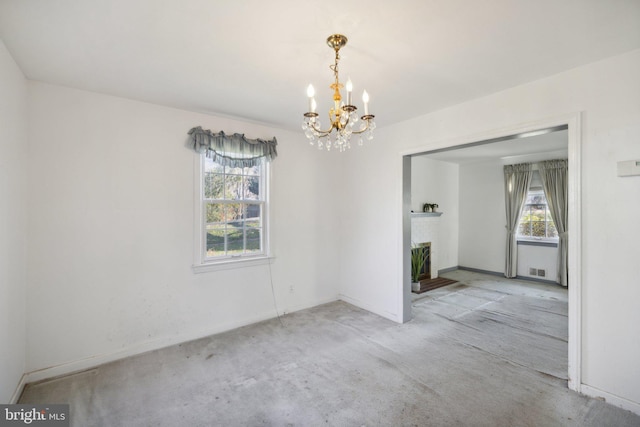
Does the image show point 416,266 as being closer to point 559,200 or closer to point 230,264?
point 559,200

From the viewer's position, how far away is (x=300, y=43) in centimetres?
193

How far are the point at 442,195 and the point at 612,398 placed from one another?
488 cm

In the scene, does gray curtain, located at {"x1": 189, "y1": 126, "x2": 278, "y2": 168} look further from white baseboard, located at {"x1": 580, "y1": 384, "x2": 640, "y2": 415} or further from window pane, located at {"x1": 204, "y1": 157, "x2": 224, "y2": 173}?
white baseboard, located at {"x1": 580, "y1": 384, "x2": 640, "y2": 415}

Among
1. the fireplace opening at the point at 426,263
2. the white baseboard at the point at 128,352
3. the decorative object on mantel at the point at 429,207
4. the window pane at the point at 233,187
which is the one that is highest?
the window pane at the point at 233,187

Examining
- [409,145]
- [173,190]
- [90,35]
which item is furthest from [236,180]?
[409,145]

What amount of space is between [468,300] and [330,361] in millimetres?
2939

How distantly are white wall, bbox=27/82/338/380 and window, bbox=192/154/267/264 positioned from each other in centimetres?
18

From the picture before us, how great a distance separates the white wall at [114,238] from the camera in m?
2.53

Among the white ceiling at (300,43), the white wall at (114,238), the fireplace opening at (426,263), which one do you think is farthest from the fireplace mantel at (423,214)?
the white wall at (114,238)

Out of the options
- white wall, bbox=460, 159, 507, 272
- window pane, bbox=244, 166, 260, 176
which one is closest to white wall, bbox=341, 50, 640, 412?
window pane, bbox=244, 166, 260, 176

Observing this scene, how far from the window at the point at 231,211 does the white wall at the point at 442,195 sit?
3572 mm

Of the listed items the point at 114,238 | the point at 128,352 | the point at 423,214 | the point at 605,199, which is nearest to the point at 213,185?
the point at 114,238

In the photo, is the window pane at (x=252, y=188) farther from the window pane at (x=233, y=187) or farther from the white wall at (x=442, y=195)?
the white wall at (x=442, y=195)

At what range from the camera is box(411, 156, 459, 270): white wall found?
6078 millimetres
